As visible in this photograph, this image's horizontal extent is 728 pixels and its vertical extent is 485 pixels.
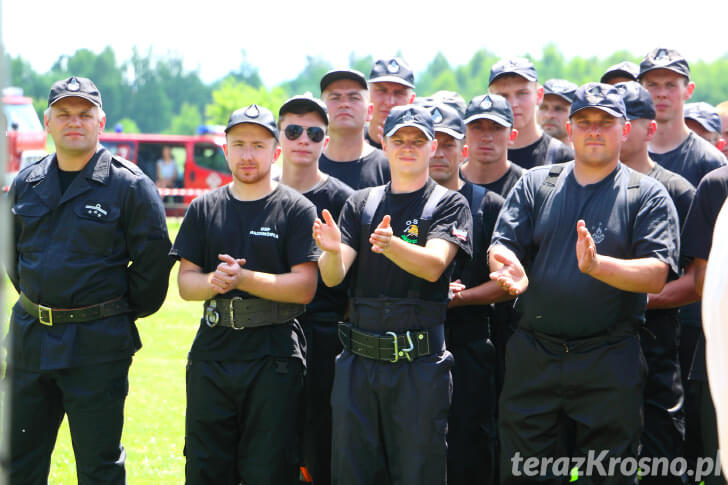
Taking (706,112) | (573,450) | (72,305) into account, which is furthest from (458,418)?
(706,112)

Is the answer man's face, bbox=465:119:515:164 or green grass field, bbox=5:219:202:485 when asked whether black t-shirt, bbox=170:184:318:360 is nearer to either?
man's face, bbox=465:119:515:164

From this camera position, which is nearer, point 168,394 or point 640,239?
point 640,239

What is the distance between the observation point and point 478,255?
5289 millimetres

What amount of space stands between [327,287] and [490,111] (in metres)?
1.66

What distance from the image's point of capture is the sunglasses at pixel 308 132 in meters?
5.57

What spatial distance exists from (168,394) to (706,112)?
5.65 meters

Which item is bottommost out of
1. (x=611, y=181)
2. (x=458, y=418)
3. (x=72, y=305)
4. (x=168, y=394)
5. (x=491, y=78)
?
(x=168, y=394)

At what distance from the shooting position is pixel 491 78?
684cm

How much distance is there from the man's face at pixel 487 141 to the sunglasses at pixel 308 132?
3.37ft

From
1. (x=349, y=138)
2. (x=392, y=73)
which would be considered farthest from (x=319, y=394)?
(x=392, y=73)

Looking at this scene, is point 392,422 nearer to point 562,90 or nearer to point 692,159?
point 692,159

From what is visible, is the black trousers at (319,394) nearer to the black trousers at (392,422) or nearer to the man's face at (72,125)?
the black trousers at (392,422)

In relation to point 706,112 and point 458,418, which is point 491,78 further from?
point 458,418

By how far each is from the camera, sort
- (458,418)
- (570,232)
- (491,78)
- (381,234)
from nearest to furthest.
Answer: (381,234) < (570,232) < (458,418) < (491,78)
